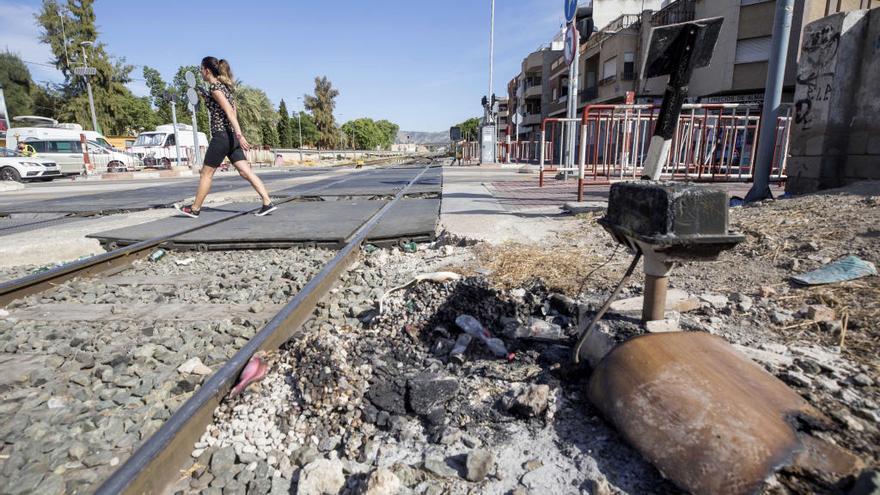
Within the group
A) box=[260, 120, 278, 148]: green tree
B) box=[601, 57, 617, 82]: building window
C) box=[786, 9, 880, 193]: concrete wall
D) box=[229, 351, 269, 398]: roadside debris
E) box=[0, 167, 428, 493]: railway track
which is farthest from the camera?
box=[260, 120, 278, 148]: green tree

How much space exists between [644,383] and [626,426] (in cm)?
15

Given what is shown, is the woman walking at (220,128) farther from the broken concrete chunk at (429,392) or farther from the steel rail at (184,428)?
the broken concrete chunk at (429,392)

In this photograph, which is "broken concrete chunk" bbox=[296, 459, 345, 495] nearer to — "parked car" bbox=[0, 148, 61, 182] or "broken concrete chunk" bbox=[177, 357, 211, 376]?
"broken concrete chunk" bbox=[177, 357, 211, 376]

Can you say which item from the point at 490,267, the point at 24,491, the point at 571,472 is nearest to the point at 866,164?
the point at 490,267

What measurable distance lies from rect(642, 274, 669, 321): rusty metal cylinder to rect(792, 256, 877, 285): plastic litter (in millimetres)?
1385

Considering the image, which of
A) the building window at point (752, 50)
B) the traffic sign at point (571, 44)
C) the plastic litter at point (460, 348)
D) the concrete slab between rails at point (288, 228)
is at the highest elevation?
the building window at point (752, 50)

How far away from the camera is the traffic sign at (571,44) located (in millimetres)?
10195

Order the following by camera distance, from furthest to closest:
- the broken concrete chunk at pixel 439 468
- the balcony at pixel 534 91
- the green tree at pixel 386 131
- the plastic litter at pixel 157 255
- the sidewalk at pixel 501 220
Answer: the green tree at pixel 386 131 < the balcony at pixel 534 91 < the sidewalk at pixel 501 220 < the plastic litter at pixel 157 255 < the broken concrete chunk at pixel 439 468

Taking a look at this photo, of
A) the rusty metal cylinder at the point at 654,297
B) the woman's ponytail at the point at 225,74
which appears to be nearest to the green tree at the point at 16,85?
the woman's ponytail at the point at 225,74

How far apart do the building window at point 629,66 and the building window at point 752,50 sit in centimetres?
695

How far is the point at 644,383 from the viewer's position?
151 cm

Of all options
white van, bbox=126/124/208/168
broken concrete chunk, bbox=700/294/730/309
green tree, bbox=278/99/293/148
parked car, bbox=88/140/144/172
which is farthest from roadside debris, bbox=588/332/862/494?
green tree, bbox=278/99/293/148

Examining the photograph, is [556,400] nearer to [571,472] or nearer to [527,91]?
[571,472]

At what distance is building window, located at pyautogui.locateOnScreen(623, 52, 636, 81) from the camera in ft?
105
